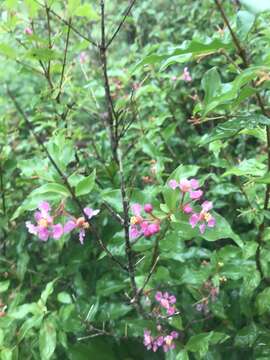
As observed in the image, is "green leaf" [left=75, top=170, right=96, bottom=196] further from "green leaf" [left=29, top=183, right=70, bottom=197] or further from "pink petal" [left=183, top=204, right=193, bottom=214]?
"pink petal" [left=183, top=204, right=193, bottom=214]

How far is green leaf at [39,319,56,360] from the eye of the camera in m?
1.14

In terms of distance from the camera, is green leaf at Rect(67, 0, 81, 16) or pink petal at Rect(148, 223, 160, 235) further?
green leaf at Rect(67, 0, 81, 16)

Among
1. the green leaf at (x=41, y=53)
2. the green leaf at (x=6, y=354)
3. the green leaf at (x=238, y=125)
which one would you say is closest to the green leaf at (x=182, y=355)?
the green leaf at (x=6, y=354)

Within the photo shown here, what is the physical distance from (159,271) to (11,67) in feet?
13.5

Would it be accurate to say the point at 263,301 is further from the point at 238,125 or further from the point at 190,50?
the point at 190,50

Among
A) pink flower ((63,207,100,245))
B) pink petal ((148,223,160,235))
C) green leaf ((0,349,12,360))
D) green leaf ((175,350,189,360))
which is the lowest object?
green leaf ((175,350,189,360))

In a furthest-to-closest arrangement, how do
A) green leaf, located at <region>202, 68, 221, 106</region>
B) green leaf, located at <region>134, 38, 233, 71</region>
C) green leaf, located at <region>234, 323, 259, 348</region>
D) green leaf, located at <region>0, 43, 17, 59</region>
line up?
1. green leaf, located at <region>0, 43, 17, 59</region>
2. green leaf, located at <region>234, 323, 259, 348</region>
3. green leaf, located at <region>202, 68, 221, 106</region>
4. green leaf, located at <region>134, 38, 233, 71</region>

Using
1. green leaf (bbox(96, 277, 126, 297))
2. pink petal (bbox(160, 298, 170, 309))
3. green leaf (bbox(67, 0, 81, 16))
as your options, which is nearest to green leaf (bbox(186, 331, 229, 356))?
pink petal (bbox(160, 298, 170, 309))

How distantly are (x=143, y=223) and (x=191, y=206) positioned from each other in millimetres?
111

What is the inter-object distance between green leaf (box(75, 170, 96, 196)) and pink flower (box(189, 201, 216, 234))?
23 cm

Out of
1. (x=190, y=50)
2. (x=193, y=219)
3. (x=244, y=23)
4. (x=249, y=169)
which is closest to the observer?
(x=190, y=50)

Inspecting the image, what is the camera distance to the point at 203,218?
3.30 feet

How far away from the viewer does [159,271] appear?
120 centimetres

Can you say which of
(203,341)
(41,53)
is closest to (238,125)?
(203,341)
